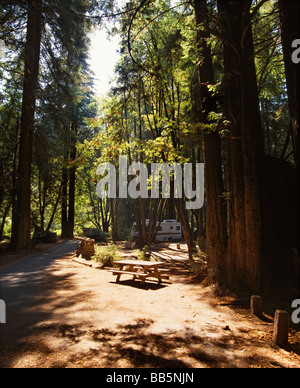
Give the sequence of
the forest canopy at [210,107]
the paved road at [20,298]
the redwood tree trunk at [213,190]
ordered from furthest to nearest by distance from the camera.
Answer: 1. the redwood tree trunk at [213,190]
2. the forest canopy at [210,107]
3. the paved road at [20,298]

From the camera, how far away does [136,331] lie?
457 centimetres

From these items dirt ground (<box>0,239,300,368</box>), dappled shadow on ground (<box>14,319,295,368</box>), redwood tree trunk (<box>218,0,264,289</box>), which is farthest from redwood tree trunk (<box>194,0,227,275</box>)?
dappled shadow on ground (<box>14,319,295,368</box>)

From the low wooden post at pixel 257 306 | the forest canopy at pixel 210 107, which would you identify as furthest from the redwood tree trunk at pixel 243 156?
the low wooden post at pixel 257 306

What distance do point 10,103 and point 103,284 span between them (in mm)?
Result: 13829

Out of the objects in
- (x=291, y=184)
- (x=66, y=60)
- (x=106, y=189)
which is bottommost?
(x=291, y=184)

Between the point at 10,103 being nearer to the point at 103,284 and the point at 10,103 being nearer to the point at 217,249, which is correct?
the point at 103,284

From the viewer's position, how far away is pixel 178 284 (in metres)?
8.51

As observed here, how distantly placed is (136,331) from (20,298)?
3.15 metres

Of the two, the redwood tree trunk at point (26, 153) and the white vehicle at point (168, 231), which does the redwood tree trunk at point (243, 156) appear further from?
the white vehicle at point (168, 231)

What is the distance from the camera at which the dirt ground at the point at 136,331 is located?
3586mm

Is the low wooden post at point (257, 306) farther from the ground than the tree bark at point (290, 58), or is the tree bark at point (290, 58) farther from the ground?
the tree bark at point (290, 58)

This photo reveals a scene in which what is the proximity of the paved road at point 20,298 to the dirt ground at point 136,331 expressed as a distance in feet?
0.06

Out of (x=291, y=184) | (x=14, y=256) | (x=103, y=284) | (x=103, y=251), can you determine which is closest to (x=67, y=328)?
(x=103, y=284)
